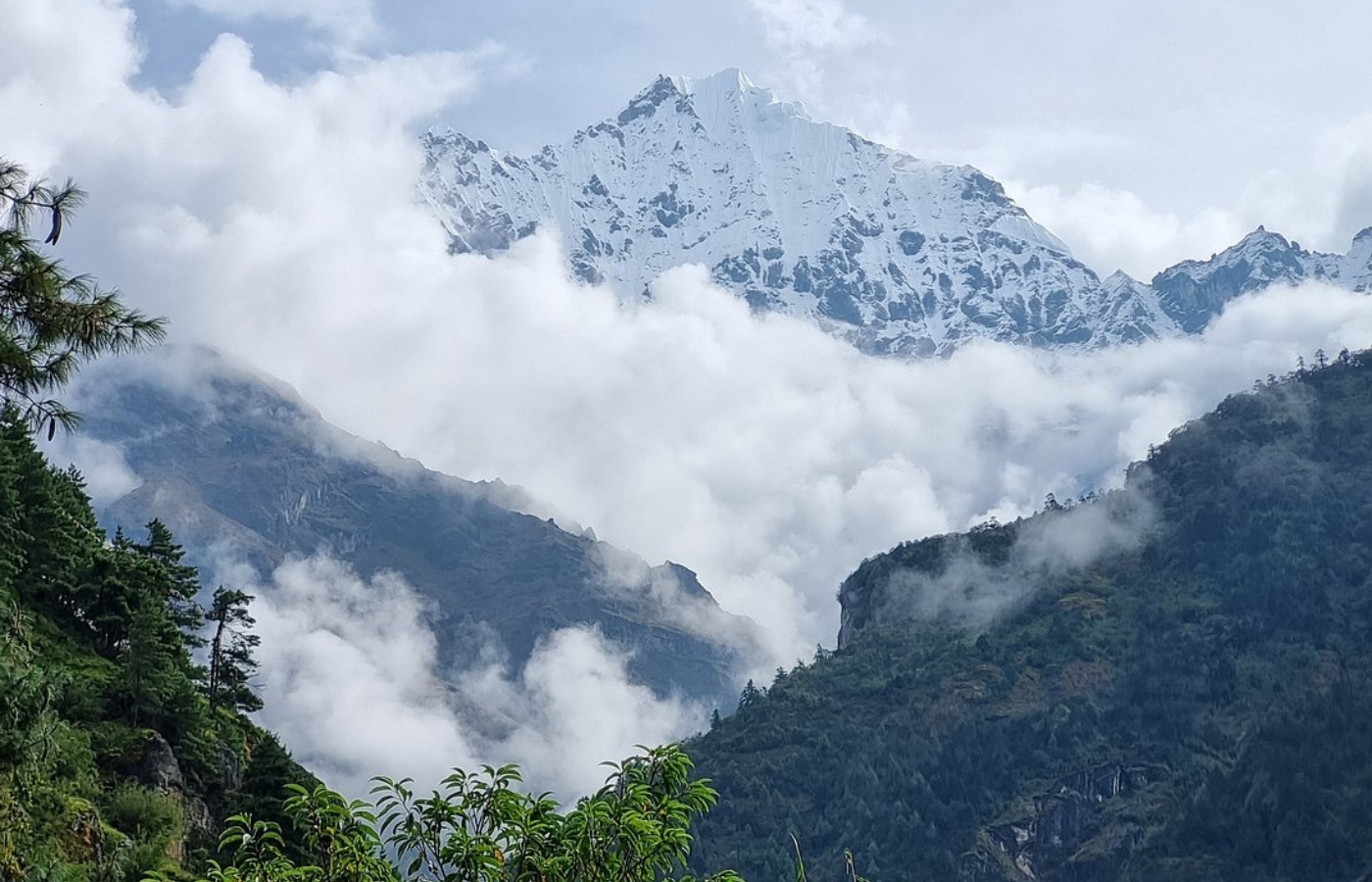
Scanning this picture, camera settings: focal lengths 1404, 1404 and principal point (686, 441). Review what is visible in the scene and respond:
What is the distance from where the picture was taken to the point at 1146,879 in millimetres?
176625

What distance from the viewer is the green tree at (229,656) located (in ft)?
220

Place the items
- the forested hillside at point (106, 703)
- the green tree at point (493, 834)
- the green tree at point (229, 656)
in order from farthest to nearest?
1. the green tree at point (229, 656)
2. the forested hillside at point (106, 703)
3. the green tree at point (493, 834)

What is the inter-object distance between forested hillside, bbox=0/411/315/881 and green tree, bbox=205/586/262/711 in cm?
12

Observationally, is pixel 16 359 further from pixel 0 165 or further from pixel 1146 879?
pixel 1146 879

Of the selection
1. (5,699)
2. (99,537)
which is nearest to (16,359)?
Result: (5,699)

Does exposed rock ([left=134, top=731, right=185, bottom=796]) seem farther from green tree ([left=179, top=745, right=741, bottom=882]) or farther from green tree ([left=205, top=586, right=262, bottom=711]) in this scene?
green tree ([left=179, top=745, right=741, bottom=882])

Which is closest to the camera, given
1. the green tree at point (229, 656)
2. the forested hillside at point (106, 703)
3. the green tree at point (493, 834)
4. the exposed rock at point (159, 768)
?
the green tree at point (493, 834)

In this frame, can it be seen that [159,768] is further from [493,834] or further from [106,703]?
[493,834]

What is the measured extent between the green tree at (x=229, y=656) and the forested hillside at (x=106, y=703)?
12 cm

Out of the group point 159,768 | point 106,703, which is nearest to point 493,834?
point 159,768

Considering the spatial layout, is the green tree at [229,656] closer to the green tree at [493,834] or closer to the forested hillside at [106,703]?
the forested hillside at [106,703]

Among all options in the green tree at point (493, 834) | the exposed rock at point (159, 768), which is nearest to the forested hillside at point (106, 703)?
the exposed rock at point (159, 768)

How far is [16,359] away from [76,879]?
1352cm

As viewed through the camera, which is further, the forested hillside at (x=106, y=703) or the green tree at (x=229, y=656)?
the green tree at (x=229, y=656)
